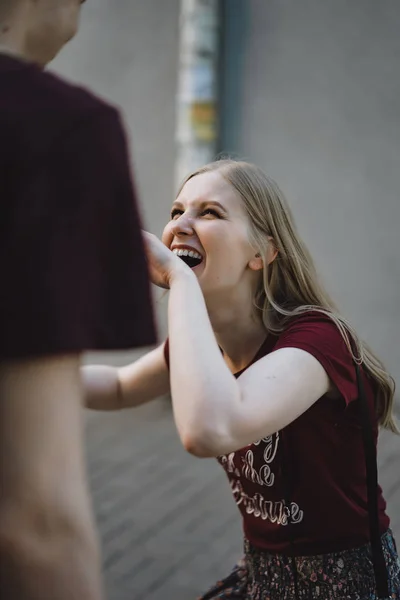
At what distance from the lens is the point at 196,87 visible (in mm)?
6387

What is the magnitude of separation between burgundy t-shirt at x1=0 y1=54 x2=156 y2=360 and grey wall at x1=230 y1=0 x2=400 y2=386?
4832 mm

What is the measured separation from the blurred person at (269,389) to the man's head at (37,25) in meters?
0.67

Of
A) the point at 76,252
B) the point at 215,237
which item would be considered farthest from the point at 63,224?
the point at 215,237

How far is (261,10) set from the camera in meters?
6.09

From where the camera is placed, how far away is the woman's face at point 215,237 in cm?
212

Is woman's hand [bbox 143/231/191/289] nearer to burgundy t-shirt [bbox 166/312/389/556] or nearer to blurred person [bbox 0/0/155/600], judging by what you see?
burgundy t-shirt [bbox 166/312/389/556]

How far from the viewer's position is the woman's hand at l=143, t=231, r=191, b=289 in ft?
5.84

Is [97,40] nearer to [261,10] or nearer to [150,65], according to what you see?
[150,65]

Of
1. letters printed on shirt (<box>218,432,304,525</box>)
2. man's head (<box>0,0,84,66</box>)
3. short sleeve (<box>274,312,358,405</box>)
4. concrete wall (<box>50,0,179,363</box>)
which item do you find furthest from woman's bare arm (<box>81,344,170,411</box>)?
concrete wall (<box>50,0,179,363</box>)

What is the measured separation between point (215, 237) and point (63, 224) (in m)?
1.19

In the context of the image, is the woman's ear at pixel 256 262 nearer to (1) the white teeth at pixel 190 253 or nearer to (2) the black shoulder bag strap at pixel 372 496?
(1) the white teeth at pixel 190 253

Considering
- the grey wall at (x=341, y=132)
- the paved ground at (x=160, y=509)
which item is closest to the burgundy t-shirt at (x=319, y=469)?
the paved ground at (x=160, y=509)

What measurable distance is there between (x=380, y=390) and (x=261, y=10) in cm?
458

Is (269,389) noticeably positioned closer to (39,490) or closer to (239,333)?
(239,333)
